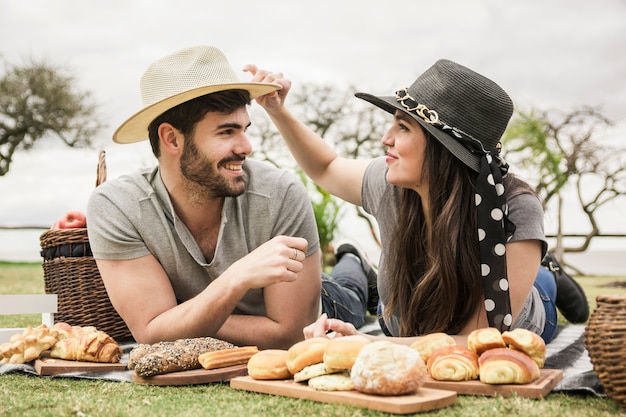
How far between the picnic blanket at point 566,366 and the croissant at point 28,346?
0.06 meters

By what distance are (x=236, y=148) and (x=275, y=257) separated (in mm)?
704

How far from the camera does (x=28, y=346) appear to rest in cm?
311

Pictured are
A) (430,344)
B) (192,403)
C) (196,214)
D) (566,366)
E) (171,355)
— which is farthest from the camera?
(196,214)

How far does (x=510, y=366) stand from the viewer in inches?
88.2

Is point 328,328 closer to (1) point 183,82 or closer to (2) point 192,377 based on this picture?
(2) point 192,377

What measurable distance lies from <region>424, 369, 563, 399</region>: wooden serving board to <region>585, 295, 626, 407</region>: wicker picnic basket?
21cm

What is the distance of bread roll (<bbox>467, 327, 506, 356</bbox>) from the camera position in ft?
7.70

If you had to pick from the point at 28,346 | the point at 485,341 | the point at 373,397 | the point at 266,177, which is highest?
the point at 266,177

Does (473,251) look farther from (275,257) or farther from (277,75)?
(277,75)

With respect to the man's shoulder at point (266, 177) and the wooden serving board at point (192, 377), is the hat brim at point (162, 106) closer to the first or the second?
the man's shoulder at point (266, 177)

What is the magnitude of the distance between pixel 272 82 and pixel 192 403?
1681 mm

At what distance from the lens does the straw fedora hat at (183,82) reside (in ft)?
10.6

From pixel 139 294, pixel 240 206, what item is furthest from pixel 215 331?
pixel 240 206

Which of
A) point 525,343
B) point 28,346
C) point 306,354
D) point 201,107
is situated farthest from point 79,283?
point 525,343
